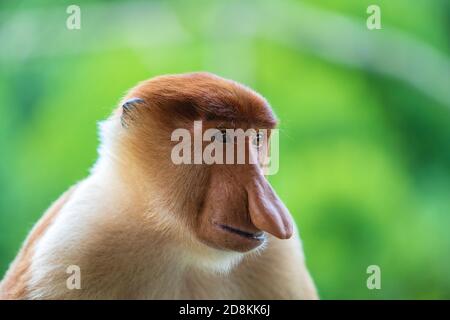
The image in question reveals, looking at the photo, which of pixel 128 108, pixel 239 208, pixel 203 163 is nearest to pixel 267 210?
pixel 239 208

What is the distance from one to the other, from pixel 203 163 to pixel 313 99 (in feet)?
7.33

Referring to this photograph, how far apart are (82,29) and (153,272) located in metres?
2.33

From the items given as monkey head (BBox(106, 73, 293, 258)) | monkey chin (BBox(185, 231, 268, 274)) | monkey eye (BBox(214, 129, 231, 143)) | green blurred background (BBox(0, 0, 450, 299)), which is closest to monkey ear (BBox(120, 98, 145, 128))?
monkey head (BBox(106, 73, 293, 258))

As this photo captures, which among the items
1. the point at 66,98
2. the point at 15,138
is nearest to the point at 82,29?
the point at 66,98

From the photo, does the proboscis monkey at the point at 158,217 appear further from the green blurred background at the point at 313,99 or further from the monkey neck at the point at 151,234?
the green blurred background at the point at 313,99

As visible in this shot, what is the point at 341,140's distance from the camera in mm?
4059

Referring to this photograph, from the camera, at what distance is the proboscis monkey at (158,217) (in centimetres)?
188

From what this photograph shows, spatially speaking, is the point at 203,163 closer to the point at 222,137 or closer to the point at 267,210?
the point at 222,137

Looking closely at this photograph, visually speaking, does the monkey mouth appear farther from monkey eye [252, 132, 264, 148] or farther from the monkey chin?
monkey eye [252, 132, 264, 148]

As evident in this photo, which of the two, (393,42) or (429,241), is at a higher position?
(393,42)

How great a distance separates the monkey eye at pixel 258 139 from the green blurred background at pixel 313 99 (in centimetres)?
157

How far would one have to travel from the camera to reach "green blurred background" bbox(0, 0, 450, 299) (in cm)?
383

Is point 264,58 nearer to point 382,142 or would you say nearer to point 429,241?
point 382,142

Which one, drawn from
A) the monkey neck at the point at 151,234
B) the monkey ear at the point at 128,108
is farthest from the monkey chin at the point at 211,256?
the monkey ear at the point at 128,108
